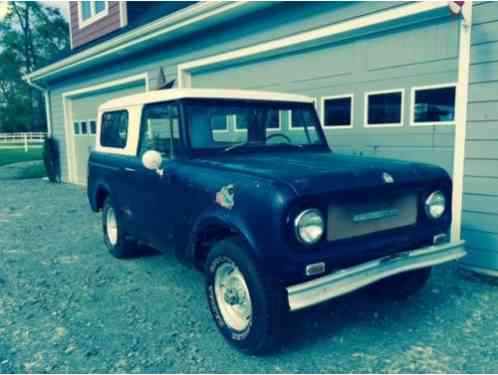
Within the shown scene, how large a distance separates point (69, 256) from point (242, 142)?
9.95 ft

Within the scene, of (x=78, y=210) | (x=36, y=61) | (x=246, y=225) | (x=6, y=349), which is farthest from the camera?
(x=36, y=61)

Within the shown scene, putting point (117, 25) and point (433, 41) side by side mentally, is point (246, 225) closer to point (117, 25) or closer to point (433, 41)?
point (433, 41)

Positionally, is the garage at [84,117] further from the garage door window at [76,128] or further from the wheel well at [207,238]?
the wheel well at [207,238]

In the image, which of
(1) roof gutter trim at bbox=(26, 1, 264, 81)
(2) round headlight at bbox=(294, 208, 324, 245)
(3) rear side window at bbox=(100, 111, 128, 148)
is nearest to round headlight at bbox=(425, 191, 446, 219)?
(2) round headlight at bbox=(294, 208, 324, 245)

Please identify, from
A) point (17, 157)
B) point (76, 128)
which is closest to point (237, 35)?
point (76, 128)

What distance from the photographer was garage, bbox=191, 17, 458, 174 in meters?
4.61

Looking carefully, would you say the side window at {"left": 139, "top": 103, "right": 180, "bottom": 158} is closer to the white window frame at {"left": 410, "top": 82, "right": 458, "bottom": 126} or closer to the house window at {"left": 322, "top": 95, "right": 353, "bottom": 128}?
the house window at {"left": 322, "top": 95, "right": 353, "bottom": 128}

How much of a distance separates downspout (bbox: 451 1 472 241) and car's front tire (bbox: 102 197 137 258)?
361cm

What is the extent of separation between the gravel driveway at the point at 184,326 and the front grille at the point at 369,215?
0.88 metres

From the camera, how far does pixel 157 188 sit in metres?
3.79

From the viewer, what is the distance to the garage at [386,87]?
15.1ft

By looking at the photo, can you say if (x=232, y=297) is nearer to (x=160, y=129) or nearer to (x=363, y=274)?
(x=363, y=274)

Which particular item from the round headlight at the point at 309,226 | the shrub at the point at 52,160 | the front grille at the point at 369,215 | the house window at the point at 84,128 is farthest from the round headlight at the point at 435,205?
the shrub at the point at 52,160

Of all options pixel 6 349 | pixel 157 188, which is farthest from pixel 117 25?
pixel 6 349
